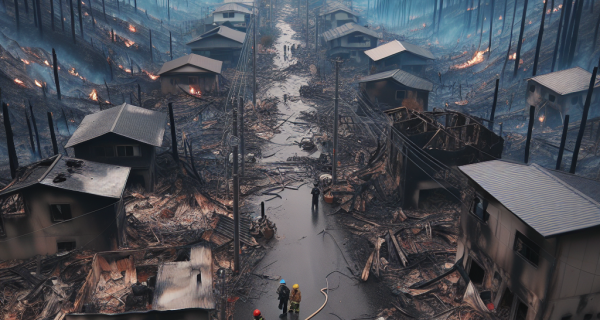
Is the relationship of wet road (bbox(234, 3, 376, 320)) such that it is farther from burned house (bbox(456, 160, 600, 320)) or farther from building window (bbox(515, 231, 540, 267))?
building window (bbox(515, 231, 540, 267))

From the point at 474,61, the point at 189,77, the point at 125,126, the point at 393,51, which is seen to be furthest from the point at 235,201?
the point at 474,61

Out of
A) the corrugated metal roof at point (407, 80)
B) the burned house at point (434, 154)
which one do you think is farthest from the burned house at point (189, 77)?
the burned house at point (434, 154)

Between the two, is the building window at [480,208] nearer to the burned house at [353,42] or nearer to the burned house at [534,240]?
the burned house at [534,240]

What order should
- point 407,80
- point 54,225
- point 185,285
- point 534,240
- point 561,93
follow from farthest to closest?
point 407,80
point 561,93
point 54,225
point 185,285
point 534,240

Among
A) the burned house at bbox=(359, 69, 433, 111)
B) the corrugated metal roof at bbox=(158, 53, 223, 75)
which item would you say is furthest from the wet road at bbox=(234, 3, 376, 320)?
the corrugated metal roof at bbox=(158, 53, 223, 75)

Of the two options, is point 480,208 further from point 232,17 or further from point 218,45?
point 232,17

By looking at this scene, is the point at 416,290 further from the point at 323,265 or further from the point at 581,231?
the point at 581,231
